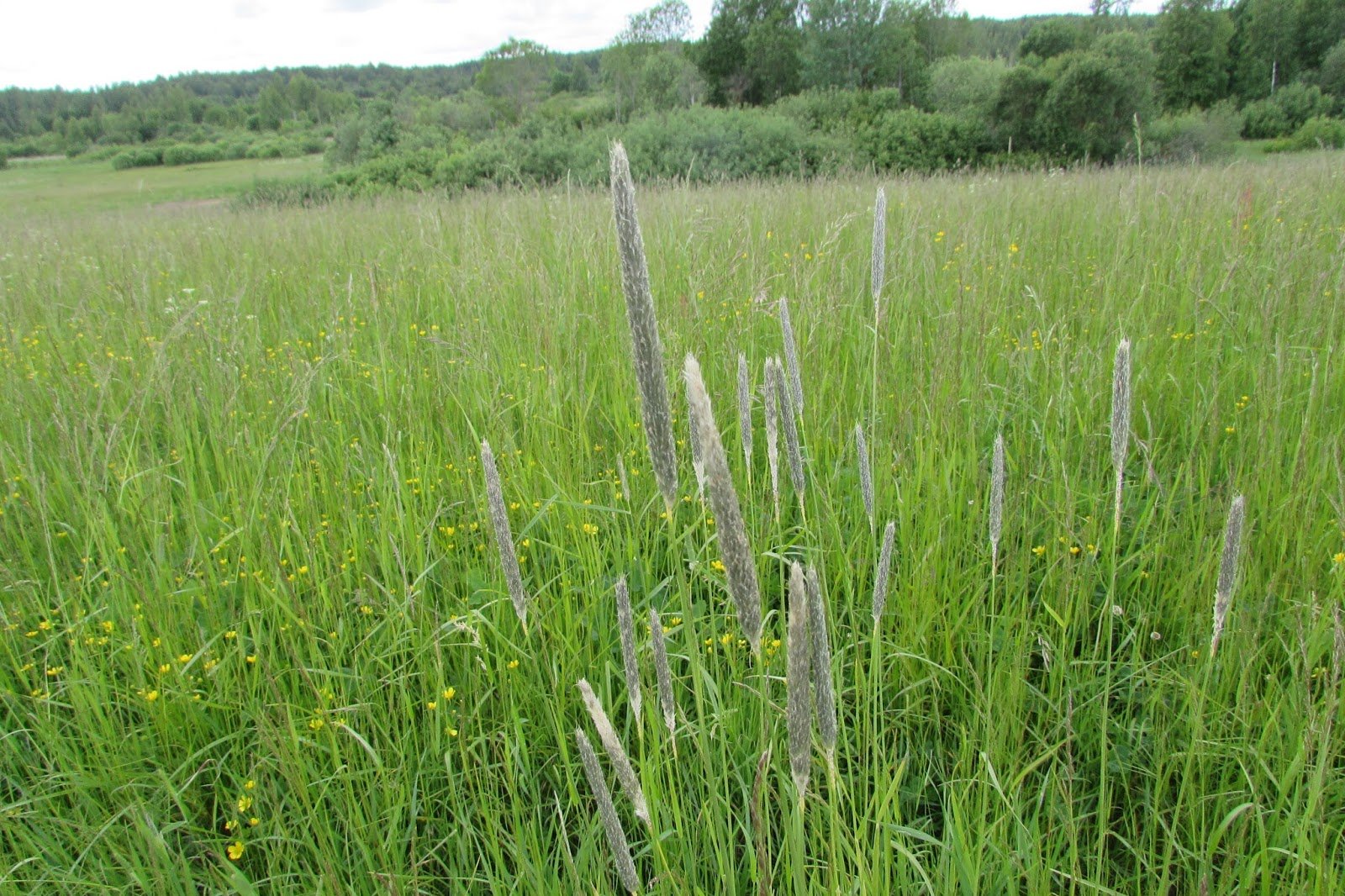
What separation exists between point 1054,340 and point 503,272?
258cm

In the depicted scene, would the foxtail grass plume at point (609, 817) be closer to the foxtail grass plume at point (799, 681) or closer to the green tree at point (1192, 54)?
the foxtail grass plume at point (799, 681)

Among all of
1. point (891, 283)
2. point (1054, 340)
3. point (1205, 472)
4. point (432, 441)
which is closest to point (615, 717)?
point (432, 441)

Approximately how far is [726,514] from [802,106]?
30.5 m

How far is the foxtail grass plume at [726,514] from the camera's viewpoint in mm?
601

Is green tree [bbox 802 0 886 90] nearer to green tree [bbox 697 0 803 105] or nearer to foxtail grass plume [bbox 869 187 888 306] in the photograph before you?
green tree [bbox 697 0 803 105]

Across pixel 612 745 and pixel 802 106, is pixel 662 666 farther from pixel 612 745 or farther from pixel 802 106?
pixel 802 106

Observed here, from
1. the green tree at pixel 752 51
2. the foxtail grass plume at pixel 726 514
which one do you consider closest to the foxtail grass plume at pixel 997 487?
the foxtail grass plume at pixel 726 514

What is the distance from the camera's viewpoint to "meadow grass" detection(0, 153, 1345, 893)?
1188mm

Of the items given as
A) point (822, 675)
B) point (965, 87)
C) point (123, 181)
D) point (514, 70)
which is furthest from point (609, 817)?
point (514, 70)

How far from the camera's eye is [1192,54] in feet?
120

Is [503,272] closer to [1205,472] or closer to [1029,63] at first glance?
[1205,472]

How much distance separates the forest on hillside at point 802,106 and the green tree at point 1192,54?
0.39ft

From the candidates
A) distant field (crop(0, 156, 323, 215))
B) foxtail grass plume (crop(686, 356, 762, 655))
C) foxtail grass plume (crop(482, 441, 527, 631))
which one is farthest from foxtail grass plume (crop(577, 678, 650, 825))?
distant field (crop(0, 156, 323, 215))

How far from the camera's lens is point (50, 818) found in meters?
1.25
